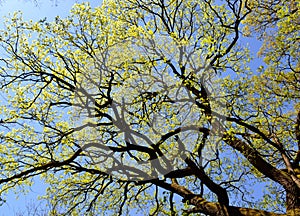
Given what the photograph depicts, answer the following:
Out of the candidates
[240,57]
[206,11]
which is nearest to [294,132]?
[240,57]

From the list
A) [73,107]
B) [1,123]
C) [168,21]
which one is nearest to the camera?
[1,123]

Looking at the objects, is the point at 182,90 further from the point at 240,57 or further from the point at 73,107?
the point at 73,107

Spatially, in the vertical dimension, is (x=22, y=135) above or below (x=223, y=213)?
above

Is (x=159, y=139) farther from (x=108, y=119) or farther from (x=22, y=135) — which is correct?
(x=22, y=135)

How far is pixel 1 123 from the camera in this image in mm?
9273

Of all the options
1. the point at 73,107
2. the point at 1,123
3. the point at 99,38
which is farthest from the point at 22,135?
the point at 99,38

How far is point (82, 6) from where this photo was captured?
9.99 m

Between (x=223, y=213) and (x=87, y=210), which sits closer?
(x=223, y=213)

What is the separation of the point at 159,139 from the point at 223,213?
117 inches

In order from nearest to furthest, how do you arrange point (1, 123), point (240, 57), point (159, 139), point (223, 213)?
point (223, 213)
point (1, 123)
point (159, 139)
point (240, 57)

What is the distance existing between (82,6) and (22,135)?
192 inches

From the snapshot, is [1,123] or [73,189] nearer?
[1,123]

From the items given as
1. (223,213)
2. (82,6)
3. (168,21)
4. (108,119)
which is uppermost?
(168,21)

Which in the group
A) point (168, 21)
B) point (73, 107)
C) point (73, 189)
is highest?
point (168, 21)
